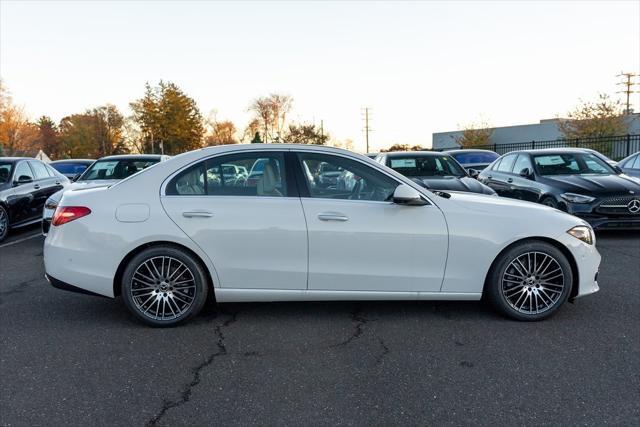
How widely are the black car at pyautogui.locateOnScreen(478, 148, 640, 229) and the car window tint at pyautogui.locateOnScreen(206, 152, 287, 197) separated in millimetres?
5794

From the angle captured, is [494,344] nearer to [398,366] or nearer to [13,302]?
[398,366]

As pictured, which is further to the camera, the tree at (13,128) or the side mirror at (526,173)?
the tree at (13,128)

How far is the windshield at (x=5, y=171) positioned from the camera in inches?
366

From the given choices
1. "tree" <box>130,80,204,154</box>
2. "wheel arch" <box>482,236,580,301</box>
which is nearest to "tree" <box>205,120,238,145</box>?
"tree" <box>130,80,204,154</box>

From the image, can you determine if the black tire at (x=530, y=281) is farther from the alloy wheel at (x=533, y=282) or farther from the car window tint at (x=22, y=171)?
the car window tint at (x=22, y=171)

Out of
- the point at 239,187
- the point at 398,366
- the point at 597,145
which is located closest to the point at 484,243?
the point at 398,366

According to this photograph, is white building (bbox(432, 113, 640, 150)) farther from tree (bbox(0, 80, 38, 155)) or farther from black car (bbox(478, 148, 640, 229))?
tree (bbox(0, 80, 38, 155))

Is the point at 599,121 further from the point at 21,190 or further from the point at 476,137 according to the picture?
the point at 21,190

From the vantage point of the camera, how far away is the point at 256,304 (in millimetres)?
4953

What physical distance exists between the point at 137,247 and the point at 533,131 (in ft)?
145

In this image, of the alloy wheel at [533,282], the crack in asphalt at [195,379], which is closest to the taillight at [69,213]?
the crack in asphalt at [195,379]

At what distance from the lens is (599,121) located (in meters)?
33.4

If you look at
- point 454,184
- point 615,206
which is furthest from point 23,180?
point 615,206

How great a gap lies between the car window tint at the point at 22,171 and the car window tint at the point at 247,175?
696 centimetres
